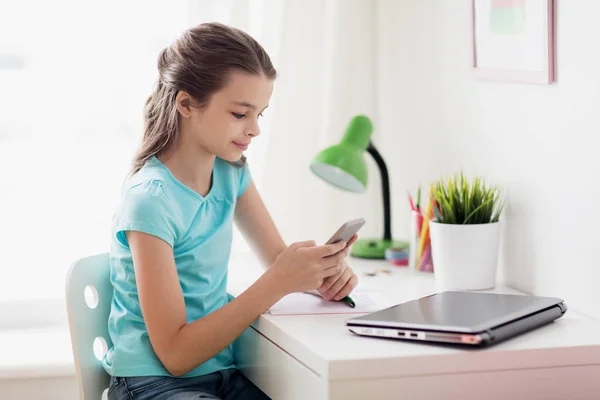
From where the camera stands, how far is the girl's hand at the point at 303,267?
57.5 inches

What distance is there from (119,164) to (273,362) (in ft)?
3.14

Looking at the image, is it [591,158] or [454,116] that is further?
[454,116]

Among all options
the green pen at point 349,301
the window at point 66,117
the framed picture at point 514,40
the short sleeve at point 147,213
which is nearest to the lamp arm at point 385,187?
the framed picture at point 514,40

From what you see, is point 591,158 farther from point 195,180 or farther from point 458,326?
point 195,180

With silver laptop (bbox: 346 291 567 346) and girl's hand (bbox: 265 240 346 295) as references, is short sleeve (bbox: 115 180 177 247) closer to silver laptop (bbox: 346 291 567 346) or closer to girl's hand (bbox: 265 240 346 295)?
girl's hand (bbox: 265 240 346 295)

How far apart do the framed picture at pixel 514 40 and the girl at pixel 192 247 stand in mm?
456

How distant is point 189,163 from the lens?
5.24 feet

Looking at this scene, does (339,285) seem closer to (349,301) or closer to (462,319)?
(349,301)

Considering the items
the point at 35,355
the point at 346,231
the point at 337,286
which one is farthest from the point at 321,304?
the point at 35,355

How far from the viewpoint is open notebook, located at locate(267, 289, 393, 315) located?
1496mm

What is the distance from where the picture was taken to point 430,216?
187 cm

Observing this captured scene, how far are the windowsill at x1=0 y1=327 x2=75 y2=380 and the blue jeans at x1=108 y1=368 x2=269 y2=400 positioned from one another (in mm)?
463

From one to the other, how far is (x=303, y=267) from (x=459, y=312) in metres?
0.28

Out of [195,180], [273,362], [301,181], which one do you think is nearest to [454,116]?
[301,181]
